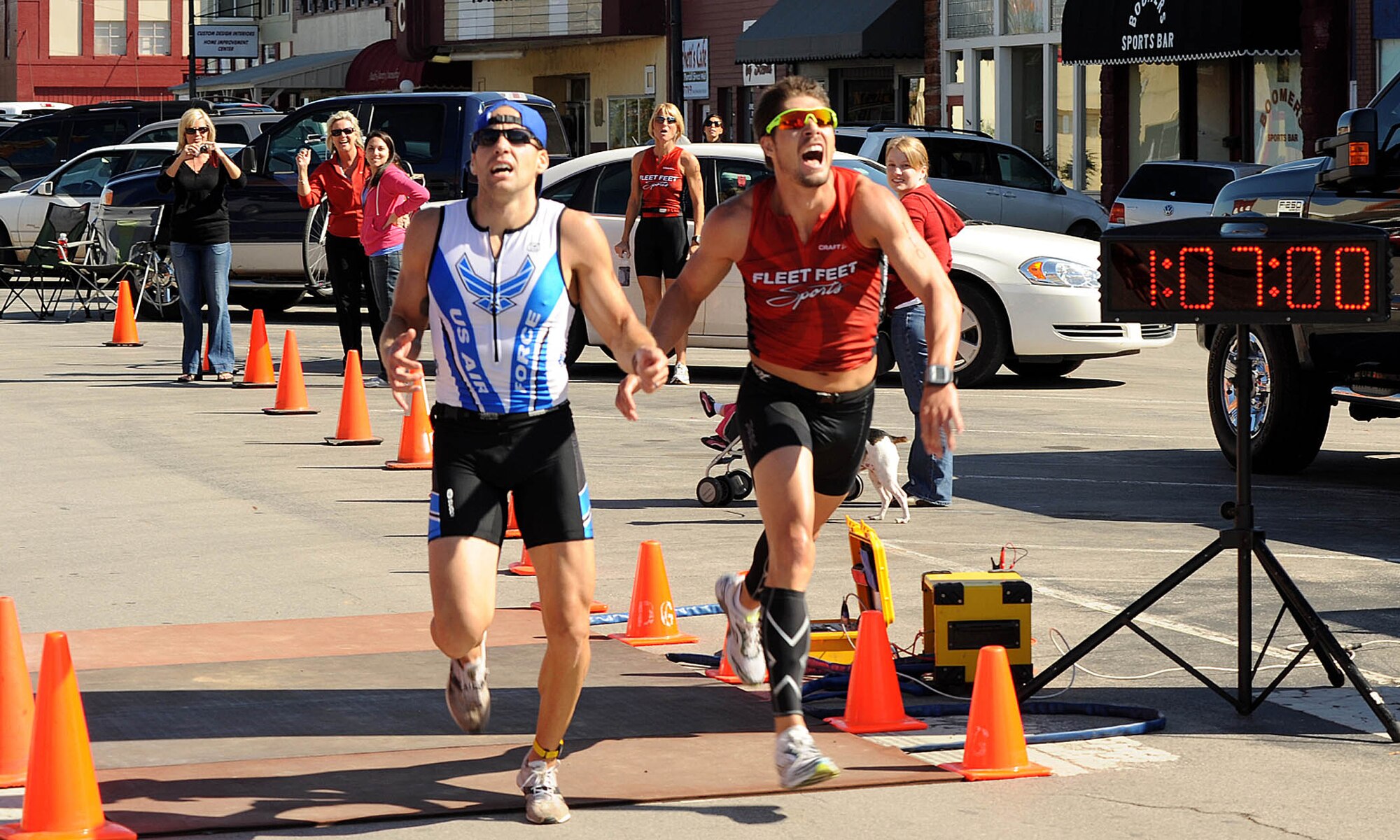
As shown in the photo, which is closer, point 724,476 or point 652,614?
point 652,614

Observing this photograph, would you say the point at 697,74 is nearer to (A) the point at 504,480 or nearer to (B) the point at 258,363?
(B) the point at 258,363

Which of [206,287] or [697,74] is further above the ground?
[697,74]

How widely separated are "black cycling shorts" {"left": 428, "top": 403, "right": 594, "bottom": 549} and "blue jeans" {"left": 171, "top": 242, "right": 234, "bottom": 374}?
1062 cm

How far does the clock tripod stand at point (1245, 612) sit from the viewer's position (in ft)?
21.4

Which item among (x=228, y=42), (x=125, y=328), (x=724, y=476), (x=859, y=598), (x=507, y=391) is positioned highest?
(x=228, y=42)

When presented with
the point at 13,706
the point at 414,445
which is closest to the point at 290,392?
the point at 414,445

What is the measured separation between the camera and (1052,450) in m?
13.0

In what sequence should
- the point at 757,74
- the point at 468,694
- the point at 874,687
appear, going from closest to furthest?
the point at 468,694
the point at 874,687
the point at 757,74

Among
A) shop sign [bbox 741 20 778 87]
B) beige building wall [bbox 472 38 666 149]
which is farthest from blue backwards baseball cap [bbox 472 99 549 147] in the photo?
beige building wall [bbox 472 38 666 149]

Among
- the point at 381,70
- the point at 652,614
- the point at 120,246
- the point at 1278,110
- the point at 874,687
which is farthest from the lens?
the point at 381,70

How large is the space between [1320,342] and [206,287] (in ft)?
27.9

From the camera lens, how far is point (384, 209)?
49.0 ft

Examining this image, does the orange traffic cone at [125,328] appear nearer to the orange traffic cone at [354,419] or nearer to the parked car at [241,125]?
the parked car at [241,125]

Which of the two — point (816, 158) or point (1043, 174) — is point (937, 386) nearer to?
point (816, 158)
